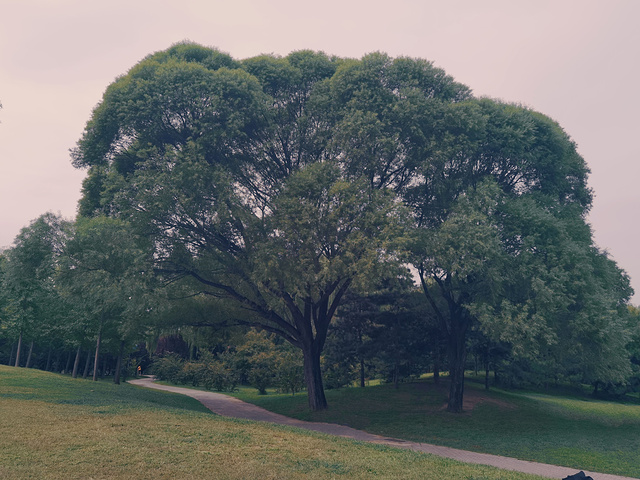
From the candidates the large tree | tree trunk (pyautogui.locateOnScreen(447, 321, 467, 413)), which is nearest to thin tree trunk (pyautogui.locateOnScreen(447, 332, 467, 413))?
tree trunk (pyautogui.locateOnScreen(447, 321, 467, 413))

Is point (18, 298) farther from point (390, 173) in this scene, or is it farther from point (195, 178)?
point (390, 173)

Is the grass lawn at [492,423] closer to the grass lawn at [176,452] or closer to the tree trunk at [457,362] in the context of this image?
the tree trunk at [457,362]

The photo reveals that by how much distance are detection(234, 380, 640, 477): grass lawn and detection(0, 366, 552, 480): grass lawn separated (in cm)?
608

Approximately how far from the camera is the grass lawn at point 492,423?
1498 cm

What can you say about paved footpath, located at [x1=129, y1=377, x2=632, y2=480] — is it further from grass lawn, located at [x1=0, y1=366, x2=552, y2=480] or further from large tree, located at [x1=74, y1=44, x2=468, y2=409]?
large tree, located at [x1=74, y1=44, x2=468, y2=409]

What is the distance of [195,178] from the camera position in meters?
17.1

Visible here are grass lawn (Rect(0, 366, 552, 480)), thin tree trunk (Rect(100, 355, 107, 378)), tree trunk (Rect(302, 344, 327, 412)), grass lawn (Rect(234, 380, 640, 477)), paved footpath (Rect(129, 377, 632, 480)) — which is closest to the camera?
grass lawn (Rect(0, 366, 552, 480))

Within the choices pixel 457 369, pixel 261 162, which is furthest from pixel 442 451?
pixel 261 162

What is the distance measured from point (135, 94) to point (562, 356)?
809 inches

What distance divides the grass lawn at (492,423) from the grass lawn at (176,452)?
6.08 m

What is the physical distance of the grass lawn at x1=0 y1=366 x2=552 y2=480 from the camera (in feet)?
25.7

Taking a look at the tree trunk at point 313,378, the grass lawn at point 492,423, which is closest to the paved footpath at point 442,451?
the grass lawn at point 492,423

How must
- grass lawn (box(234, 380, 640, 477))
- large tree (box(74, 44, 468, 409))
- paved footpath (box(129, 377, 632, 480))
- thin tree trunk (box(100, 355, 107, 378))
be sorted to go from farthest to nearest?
1. thin tree trunk (box(100, 355, 107, 378))
2. large tree (box(74, 44, 468, 409))
3. grass lawn (box(234, 380, 640, 477))
4. paved footpath (box(129, 377, 632, 480))

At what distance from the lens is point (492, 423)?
21.3m
